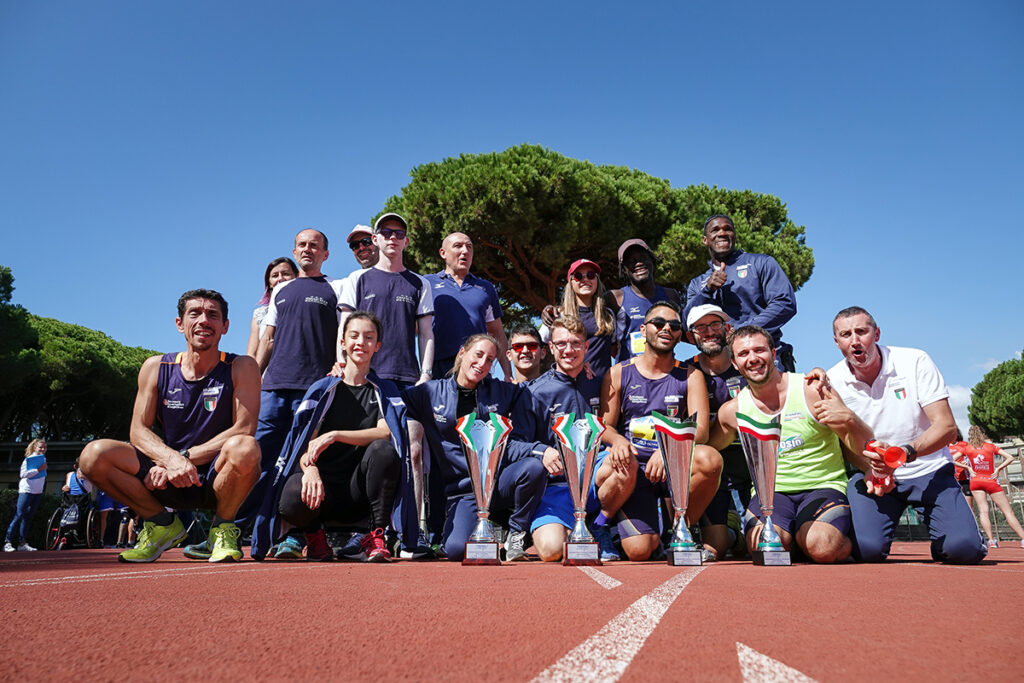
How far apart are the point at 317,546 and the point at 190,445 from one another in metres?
1.14

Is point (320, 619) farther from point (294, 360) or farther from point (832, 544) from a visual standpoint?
point (294, 360)

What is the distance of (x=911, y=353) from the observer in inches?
175

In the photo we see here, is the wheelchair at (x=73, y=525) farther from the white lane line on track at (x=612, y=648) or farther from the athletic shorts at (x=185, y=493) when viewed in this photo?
the white lane line on track at (x=612, y=648)

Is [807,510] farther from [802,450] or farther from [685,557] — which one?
[685,557]

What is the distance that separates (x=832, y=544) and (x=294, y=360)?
438 centimetres

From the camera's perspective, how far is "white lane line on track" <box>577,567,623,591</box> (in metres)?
2.87

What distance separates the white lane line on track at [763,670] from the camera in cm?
130

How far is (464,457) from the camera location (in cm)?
496

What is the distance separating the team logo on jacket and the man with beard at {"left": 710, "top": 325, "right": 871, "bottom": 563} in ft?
11.6

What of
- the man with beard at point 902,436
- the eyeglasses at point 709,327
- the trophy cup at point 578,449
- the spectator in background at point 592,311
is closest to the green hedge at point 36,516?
the spectator in background at point 592,311

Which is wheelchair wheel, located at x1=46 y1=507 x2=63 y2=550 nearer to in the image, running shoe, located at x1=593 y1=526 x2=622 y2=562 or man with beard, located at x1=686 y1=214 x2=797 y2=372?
running shoe, located at x1=593 y1=526 x2=622 y2=562

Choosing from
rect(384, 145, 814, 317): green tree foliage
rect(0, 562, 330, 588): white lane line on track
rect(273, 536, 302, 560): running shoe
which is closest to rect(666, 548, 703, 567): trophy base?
rect(0, 562, 330, 588): white lane line on track

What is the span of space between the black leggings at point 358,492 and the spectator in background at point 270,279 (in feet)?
7.96

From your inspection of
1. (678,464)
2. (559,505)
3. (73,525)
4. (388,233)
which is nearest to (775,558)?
(678,464)
